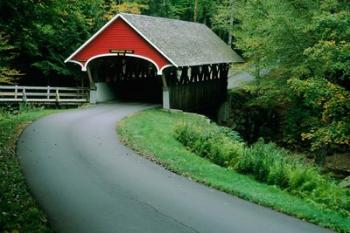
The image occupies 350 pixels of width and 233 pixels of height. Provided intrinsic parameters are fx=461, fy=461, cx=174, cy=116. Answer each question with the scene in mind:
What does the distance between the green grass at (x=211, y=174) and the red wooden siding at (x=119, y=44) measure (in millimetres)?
6188

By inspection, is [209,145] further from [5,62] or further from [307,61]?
[5,62]

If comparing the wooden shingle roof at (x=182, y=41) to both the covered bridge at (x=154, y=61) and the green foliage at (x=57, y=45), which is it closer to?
the covered bridge at (x=154, y=61)

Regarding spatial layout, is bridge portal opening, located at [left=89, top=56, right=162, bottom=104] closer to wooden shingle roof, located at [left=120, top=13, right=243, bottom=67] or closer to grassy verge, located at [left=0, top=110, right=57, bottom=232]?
wooden shingle roof, located at [left=120, top=13, right=243, bottom=67]

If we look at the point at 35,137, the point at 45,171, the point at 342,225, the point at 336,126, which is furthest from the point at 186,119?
the point at 342,225

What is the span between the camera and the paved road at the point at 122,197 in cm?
988

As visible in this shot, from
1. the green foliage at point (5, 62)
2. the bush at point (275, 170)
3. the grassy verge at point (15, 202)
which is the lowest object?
the bush at point (275, 170)

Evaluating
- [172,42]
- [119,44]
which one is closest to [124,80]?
[172,42]

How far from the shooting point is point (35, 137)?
714 inches

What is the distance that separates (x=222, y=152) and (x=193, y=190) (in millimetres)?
4221

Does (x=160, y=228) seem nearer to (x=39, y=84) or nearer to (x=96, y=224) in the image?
(x=96, y=224)

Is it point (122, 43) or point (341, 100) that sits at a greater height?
point (122, 43)

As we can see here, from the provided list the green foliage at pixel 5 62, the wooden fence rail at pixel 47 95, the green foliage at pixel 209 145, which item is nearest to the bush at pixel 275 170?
the green foliage at pixel 209 145

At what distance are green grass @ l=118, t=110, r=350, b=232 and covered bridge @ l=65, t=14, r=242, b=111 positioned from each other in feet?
21.4

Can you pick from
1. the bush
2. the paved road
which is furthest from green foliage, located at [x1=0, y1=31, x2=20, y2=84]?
the bush
